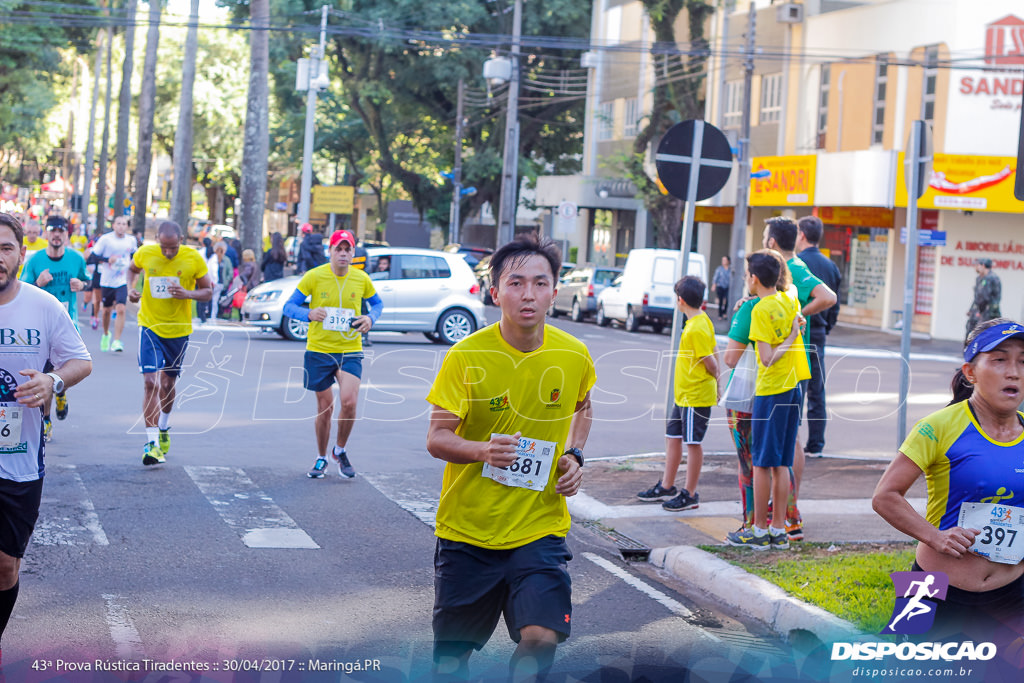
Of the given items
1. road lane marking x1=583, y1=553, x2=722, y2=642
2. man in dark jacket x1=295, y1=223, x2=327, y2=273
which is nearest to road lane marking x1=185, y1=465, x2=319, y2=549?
road lane marking x1=583, y1=553, x2=722, y2=642

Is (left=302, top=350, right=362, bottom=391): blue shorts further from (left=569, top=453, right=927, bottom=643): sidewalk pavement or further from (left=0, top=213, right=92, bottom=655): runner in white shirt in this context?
(left=0, top=213, right=92, bottom=655): runner in white shirt

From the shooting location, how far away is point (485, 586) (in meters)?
4.49

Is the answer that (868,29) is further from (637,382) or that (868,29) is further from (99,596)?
(99,596)

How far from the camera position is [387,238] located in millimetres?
50844

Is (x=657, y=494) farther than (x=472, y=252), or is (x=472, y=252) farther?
(x=472, y=252)

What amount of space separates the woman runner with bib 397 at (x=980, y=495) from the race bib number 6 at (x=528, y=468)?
1.10 m

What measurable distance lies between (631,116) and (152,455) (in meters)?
39.8

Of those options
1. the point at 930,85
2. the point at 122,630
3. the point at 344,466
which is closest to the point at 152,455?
the point at 344,466

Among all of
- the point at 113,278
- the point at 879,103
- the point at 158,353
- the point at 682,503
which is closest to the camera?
the point at 682,503

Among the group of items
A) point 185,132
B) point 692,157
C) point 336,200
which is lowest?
point 692,157

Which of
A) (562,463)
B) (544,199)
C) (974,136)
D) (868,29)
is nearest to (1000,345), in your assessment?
(562,463)

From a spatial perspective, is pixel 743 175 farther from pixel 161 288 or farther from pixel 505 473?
pixel 505 473

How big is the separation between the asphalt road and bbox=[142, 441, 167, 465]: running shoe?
0.08 meters

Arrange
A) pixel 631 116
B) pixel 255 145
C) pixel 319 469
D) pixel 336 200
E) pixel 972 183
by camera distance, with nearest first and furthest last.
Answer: pixel 319 469 < pixel 972 183 < pixel 255 145 < pixel 336 200 < pixel 631 116
